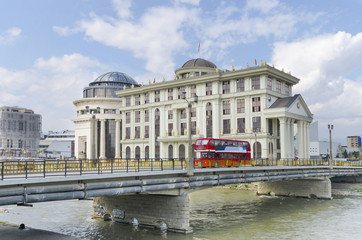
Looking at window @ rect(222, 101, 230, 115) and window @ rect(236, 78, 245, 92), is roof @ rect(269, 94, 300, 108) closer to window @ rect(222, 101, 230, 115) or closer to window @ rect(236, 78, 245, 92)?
window @ rect(236, 78, 245, 92)

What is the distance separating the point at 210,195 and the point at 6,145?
4025 inches

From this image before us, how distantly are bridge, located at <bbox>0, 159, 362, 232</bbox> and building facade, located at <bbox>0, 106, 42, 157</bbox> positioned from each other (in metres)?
109

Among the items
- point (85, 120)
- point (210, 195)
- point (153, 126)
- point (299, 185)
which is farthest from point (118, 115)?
point (299, 185)

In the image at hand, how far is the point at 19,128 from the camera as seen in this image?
13588cm

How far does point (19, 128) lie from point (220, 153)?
117 metres

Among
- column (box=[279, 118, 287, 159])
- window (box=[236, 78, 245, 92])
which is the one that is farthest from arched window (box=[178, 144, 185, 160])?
column (box=[279, 118, 287, 159])

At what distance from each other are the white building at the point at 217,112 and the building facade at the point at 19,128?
6499 cm

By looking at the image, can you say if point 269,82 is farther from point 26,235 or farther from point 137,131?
point 26,235

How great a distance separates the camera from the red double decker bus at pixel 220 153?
3781 cm

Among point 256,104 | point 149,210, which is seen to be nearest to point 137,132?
point 256,104

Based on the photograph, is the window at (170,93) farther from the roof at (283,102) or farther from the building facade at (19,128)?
the building facade at (19,128)

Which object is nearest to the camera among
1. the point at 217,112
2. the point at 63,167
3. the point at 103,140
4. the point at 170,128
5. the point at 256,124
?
the point at 63,167

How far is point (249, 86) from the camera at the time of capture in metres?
67.6

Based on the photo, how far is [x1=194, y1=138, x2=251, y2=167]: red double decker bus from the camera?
1489 inches
